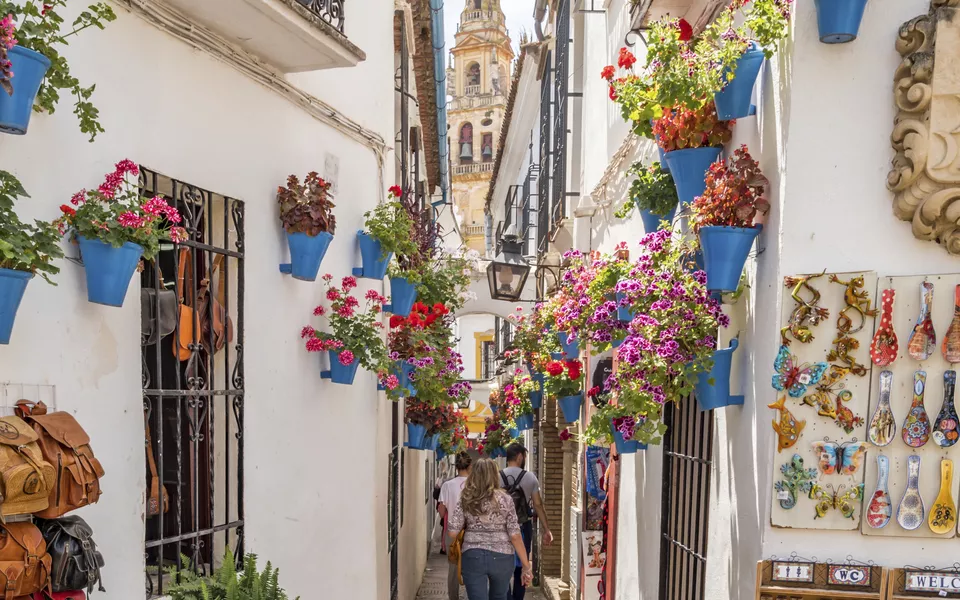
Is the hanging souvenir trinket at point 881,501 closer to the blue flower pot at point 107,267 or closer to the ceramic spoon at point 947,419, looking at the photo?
the ceramic spoon at point 947,419

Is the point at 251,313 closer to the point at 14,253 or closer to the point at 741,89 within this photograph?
the point at 14,253

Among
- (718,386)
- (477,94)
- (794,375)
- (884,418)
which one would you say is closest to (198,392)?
(718,386)

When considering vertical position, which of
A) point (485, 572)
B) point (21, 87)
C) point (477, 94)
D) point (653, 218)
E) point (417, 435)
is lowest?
point (485, 572)

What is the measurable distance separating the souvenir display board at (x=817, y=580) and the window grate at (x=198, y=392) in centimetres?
256

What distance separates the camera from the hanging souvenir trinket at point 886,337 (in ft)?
12.1

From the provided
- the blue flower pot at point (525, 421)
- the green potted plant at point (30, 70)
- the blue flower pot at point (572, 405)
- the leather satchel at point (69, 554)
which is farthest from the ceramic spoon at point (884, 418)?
the blue flower pot at point (525, 421)

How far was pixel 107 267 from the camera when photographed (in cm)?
333

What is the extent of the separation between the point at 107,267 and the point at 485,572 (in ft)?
14.0

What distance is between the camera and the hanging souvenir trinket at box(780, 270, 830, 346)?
378 cm

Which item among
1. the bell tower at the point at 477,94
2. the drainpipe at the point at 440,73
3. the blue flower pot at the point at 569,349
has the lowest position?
the blue flower pot at the point at 569,349

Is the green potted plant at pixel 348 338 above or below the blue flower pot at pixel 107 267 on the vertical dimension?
below

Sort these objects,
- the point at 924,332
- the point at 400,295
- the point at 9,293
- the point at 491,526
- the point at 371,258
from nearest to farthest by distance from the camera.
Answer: the point at 9,293, the point at 924,332, the point at 371,258, the point at 491,526, the point at 400,295

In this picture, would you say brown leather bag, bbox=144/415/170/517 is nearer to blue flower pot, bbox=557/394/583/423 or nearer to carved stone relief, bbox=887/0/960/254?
carved stone relief, bbox=887/0/960/254

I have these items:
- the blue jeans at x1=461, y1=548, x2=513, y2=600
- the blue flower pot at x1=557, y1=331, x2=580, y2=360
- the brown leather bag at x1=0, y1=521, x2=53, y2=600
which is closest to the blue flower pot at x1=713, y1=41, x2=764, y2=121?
the brown leather bag at x1=0, y1=521, x2=53, y2=600
